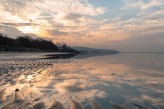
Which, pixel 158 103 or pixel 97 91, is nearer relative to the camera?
pixel 158 103

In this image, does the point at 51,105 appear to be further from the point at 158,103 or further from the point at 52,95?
the point at 158,103

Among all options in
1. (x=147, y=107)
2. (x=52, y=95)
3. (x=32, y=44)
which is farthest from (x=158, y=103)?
(x=32, y=44)

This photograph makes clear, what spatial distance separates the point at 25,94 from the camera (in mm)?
10234

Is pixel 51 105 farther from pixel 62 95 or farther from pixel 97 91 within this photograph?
pixel 97 91

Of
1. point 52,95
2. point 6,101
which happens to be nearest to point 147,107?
point 52,95

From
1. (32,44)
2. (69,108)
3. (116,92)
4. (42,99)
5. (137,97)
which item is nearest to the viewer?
(69,108)

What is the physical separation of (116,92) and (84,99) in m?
2.32

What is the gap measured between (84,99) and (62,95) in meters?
1.24

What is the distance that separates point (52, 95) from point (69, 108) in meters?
2.39

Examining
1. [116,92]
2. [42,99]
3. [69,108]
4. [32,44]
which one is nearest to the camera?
[69,108]

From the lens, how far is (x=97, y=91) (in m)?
11.4

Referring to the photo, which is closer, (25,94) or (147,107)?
(147,107)

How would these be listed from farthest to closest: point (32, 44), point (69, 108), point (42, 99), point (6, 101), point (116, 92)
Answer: point (32, 44)
point (116, 92)
point (42, 99)
point (6, 101)
point (69, 108)

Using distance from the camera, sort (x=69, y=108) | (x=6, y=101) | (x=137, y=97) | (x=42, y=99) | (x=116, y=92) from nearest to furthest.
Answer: (x=69, y=108) → (x=6, y=101) → (x=42, y=99) → (x=137, y=97) → (x=116, y=92)
